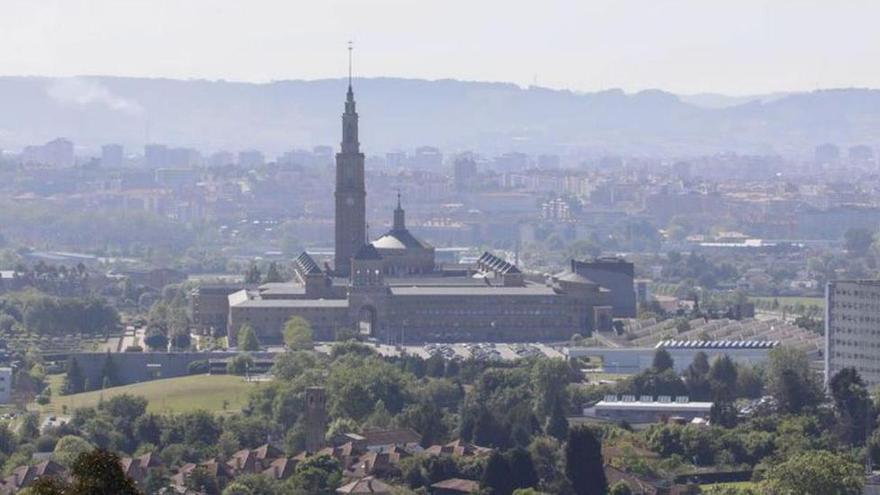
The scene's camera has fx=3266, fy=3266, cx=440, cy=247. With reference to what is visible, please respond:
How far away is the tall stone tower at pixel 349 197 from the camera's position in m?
79.4

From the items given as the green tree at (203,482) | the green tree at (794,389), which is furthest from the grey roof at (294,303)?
the green tree at (203,482)

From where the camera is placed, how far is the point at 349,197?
262 feet

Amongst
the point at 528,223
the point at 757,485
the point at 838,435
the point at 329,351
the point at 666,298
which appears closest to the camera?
the point at 757,485

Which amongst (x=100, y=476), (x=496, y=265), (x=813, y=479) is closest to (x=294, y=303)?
(x=496, y=265)

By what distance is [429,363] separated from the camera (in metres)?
60.6

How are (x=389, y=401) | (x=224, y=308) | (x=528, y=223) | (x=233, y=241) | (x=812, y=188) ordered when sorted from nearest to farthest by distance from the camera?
(x=389, y=401) → (x=224, y=308) → (x=233, y=241) → (x=528, y=223) → (x=812, y=188)

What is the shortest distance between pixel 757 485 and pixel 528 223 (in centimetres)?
10005

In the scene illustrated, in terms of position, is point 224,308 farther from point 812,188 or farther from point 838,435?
point 812,188

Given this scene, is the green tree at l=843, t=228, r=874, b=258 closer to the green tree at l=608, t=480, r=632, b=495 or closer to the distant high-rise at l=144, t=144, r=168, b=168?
the distant high-rise at l=144, t=144, r=168, b=168

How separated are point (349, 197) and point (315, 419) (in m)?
31.6

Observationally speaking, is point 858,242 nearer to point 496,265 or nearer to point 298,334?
point 496,265

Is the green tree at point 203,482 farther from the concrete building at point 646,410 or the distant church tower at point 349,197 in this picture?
the distant church tower at point 349,197

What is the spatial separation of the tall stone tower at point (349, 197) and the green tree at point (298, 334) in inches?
305

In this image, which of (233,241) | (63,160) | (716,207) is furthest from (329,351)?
(63,160)
